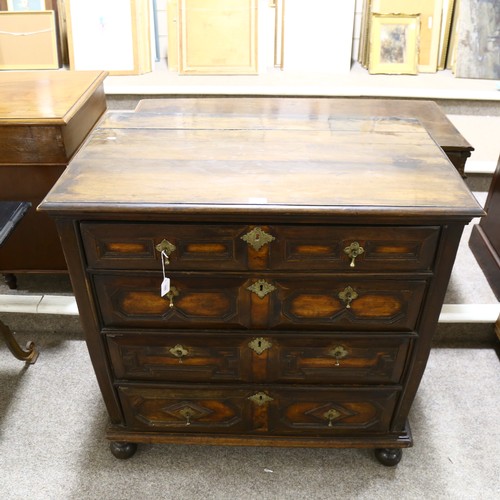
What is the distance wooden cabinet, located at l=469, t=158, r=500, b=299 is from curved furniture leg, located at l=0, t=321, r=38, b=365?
5.03 feet

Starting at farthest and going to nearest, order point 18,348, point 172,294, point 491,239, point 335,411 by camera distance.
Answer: point 491,239 < point 18,348 < point 335,411 < point 172,294

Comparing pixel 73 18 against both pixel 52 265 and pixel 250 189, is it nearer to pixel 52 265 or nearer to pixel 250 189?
pixel 52 265

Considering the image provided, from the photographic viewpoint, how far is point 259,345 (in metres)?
1.28

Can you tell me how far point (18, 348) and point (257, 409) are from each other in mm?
814

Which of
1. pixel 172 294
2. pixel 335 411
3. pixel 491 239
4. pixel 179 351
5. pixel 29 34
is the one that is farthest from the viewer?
pixel 29 34

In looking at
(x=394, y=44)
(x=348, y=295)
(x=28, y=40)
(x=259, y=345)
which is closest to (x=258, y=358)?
(x=259, y=345)

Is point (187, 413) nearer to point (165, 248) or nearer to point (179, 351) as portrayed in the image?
point (179, 351)

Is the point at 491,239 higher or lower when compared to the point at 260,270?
lower

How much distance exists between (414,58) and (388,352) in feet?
5.09

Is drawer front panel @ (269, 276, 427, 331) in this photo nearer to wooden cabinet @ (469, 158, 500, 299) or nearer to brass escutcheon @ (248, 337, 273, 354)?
brass escutcheon @ (248, 337, 273, 354)

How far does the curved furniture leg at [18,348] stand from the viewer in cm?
167

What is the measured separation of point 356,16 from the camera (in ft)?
8.36

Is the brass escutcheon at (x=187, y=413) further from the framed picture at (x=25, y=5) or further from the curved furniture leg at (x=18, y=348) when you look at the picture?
the framed picture at (x=25, y=5)

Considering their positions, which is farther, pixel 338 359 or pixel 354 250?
pixel 338 359
